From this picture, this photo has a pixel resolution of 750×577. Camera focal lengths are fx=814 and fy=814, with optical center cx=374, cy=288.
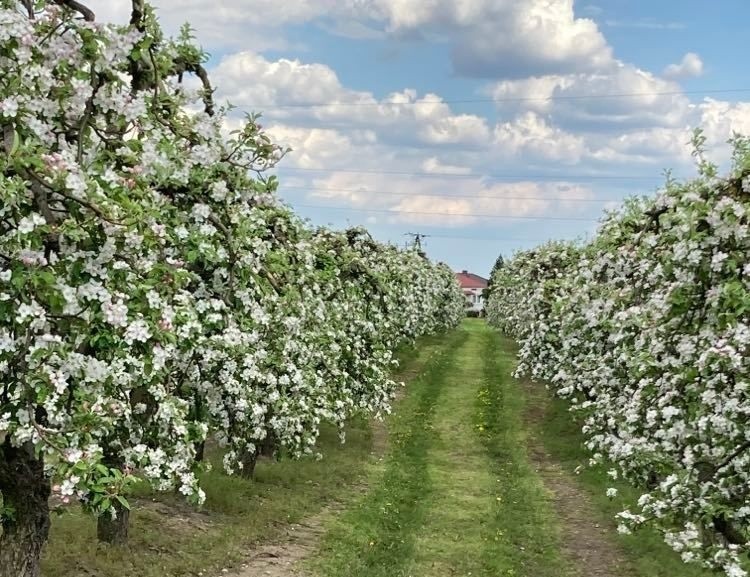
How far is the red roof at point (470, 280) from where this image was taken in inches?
7133

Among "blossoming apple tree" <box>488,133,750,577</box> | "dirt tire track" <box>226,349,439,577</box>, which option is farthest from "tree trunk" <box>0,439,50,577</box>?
"blossoming apple tree" <box>488,133,750,577</box>

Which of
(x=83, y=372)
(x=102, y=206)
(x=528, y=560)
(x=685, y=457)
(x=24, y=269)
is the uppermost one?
(x=102, y=206)

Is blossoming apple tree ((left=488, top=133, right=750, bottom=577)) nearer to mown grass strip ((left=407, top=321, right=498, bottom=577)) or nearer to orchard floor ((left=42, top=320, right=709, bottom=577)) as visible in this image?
mown grass strip ((left=407, top=321, right=498, bottom=577))

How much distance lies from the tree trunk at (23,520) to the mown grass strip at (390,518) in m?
5.53

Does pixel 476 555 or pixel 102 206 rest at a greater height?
pixel 102 206

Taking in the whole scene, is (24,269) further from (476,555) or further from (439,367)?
(439,367)

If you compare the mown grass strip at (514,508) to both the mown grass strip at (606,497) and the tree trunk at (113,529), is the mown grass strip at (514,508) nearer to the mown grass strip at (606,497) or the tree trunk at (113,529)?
the mown grass strip at (606,497)

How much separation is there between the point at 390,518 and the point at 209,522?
12.6 ft

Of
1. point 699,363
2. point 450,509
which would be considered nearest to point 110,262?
point 699,363

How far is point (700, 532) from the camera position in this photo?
8664mm

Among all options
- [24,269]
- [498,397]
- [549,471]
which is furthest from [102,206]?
[498,397]

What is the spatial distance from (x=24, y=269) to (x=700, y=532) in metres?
7.16

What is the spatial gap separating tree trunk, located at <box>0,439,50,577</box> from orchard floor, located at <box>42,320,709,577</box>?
2.55 metres

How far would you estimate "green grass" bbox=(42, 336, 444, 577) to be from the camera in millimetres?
12109
